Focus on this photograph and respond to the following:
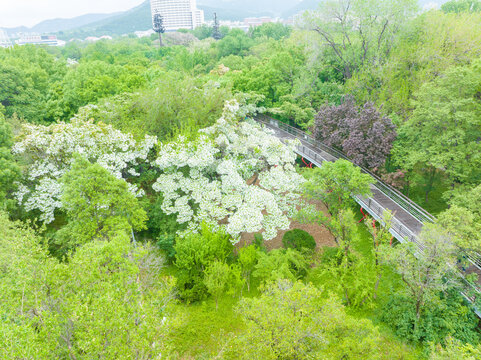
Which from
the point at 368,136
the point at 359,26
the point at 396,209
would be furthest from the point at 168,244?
the point at 359,26

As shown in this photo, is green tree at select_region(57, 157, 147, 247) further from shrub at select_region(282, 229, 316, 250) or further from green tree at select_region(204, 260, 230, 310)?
shrub at select_region(282, 229, 316, 250)

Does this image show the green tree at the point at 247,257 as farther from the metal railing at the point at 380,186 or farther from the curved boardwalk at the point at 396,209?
the metal railing at the point at 380,186

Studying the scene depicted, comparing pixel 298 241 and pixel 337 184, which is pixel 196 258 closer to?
pixel 298 241

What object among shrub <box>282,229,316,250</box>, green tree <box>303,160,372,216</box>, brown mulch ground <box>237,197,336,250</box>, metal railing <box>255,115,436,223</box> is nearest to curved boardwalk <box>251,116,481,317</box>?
metal railing <box>255,115,436,223</box>

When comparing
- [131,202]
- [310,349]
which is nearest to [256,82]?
[131,202]

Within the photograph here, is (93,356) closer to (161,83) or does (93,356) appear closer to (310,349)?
(310,349)

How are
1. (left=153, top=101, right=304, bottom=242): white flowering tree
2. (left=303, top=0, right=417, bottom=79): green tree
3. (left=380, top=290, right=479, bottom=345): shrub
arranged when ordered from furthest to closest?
(left=303, top=0, right=417, bottom=79): green tree < (left=153, top=101, right=304, bottom=242): white flowering tree < (left=380, top=290, right=479, bottom=345): shrub

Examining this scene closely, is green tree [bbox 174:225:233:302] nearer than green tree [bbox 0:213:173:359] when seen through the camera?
No
